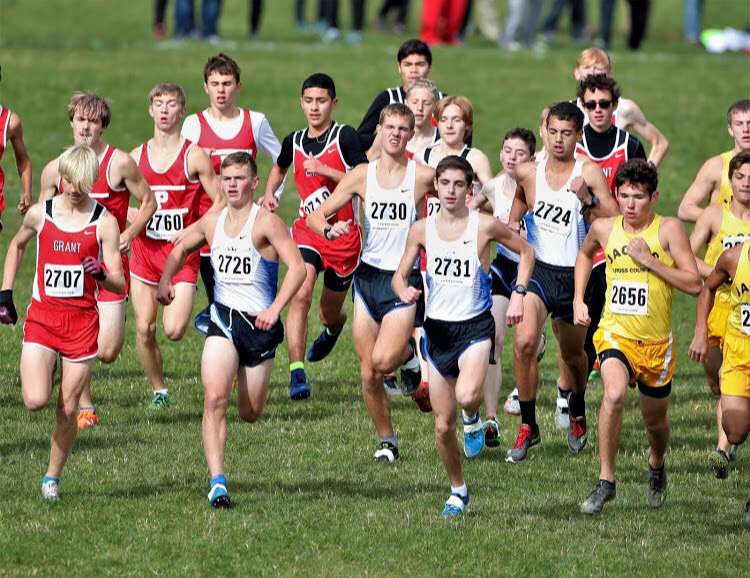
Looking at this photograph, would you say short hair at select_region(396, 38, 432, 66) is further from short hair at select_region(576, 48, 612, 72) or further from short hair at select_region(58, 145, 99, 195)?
short hair at select_region(58, 145, 99, 195)

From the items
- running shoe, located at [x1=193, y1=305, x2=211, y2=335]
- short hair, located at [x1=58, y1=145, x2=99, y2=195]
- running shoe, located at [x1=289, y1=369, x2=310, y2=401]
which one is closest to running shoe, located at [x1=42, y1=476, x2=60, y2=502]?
running shoe, located at [x1=193, y1=305, x2=211, y2=335]

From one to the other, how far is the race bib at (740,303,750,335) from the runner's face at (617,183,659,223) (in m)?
0.93

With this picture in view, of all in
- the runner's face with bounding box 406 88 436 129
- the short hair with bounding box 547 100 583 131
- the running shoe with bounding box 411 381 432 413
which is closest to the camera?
the short hair with bounding box 547 100 583 131

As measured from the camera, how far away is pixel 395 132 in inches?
529

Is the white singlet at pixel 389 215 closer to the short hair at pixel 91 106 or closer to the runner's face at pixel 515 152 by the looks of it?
the runner's face at pixel 515 152

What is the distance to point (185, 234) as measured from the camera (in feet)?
40.8

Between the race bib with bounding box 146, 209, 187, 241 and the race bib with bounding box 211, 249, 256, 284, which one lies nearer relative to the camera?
the race bib with bounding box 211, 249, 256, 284

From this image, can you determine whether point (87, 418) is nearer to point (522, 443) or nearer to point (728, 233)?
point (522, 443)

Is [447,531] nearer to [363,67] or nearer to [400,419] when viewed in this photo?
[400,419]

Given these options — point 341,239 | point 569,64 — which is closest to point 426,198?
point 341,239

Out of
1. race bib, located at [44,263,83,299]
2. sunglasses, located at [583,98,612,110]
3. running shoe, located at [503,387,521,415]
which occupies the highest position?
sunglasses, located at [583,98,612,110]

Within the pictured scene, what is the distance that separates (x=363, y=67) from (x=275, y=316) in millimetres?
20188

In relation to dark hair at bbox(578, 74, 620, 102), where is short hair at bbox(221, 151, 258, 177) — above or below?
below

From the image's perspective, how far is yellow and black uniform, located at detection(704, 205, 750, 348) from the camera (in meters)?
13.4
